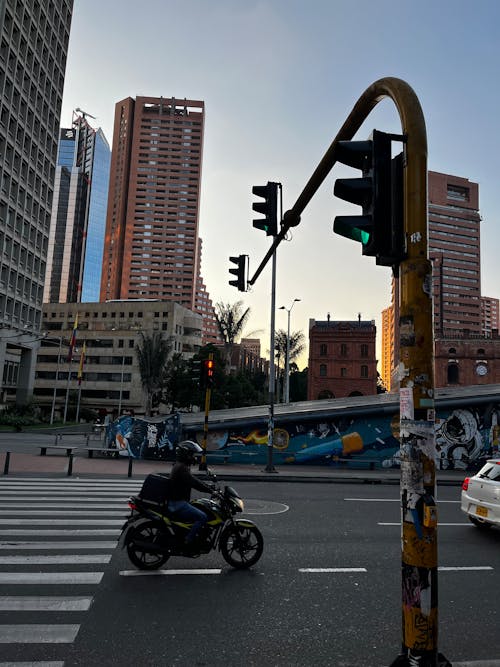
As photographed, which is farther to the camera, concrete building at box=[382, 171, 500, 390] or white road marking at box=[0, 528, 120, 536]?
concrete building at box=[382, 171, 500, 390]

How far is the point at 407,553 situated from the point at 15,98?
210 feet

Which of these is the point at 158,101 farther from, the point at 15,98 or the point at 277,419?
the point at 277,419

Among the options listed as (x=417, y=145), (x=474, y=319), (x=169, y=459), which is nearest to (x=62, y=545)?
(x=417, y=145)

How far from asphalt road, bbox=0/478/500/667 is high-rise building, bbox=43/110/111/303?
170491 mm

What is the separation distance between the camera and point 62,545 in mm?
7895

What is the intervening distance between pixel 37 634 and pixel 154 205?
159m

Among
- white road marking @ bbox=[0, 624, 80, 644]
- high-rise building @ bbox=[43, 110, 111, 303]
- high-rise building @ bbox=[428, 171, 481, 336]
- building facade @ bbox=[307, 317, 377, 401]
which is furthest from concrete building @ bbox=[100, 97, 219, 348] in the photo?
white road marking @ bbox=[0, 624, 80, 644]

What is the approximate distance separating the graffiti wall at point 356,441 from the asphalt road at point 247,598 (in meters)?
12.3

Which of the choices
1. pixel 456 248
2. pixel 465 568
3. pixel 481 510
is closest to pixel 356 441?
pixel 481 510

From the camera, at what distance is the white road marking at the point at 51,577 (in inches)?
246

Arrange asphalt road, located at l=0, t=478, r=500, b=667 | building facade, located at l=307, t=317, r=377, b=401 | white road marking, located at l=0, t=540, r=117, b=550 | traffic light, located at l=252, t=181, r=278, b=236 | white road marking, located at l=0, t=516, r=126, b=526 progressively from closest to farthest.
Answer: asphalt road, located at l=0, t=478, r=500, b=667 → white road marking, located at l=0, t=540, r=117, b=550 → traffic light, located at l=252, t=181, r=278, b=236 → white road marking, located at l=0, t=516, r=126, b=526 → building facade, located at l=307, t=317, r=377, b=401

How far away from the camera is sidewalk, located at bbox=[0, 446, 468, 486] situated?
54.9 ft

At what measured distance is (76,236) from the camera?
171 metres

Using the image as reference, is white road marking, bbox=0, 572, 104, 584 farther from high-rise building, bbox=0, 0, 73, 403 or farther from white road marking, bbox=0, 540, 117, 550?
high-rise building, bbox=0, 0, 73, 403
